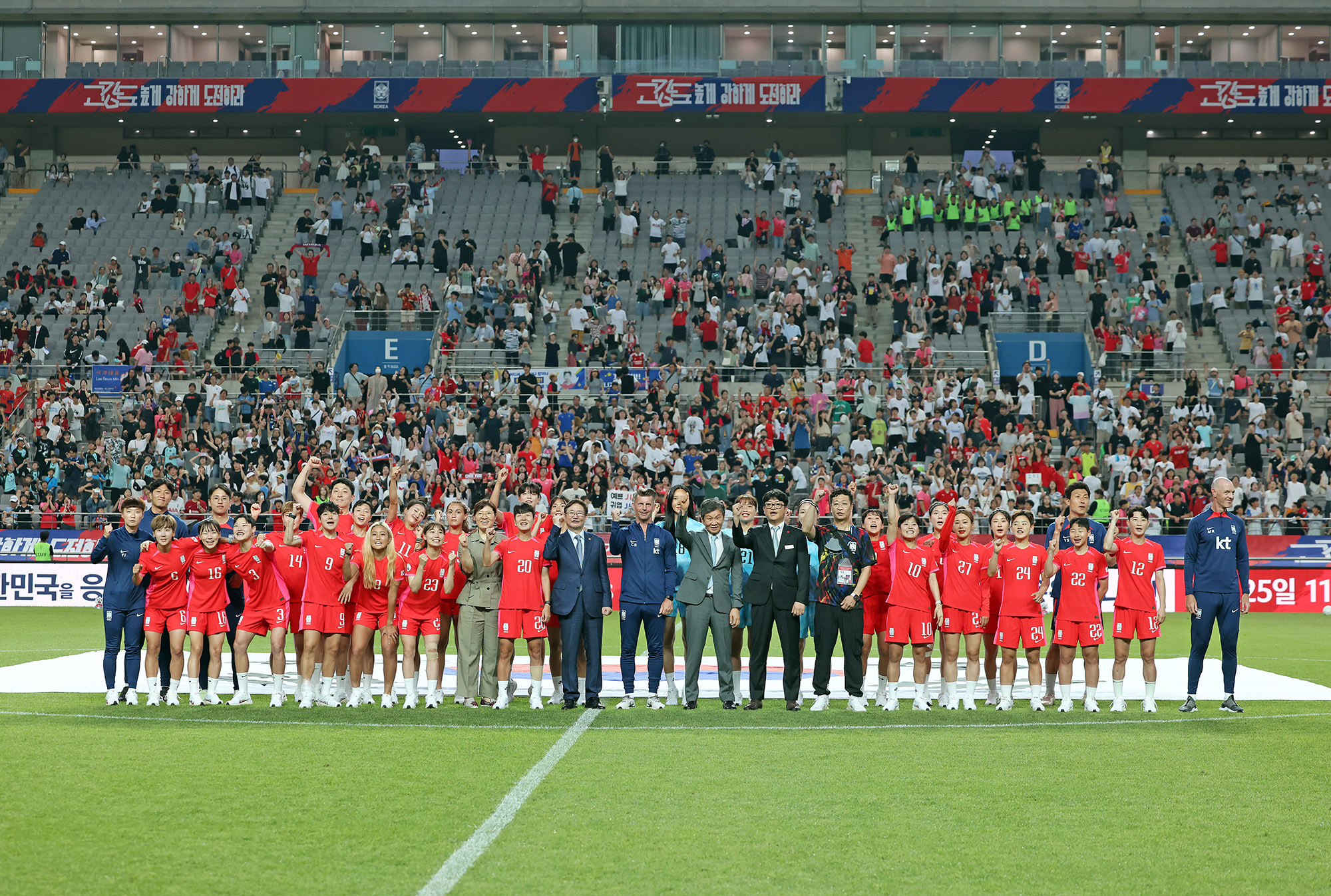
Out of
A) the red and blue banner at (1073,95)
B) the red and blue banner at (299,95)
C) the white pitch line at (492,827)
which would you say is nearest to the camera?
the white pitch line at (492,827)

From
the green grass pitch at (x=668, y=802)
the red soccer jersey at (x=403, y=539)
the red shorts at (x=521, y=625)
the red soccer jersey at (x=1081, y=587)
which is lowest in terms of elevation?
the green grass pitch at (x=668, y=802)

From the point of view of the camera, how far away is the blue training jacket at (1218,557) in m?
12.5

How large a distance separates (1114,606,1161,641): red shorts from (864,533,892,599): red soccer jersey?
7.36ft

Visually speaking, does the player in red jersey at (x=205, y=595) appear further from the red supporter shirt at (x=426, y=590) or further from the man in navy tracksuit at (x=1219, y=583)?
the man in navy tracksuit at (x=1219, y=583)

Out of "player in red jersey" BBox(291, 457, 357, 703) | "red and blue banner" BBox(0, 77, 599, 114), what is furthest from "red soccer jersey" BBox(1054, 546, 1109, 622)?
"red and blue banner" BBox(0, 77, 599, 114)

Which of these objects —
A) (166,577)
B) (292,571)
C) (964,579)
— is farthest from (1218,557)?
(166,577)

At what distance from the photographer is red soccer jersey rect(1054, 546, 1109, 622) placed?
1298cm

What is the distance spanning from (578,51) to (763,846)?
40744mm

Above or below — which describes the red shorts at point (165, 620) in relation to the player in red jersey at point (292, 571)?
below

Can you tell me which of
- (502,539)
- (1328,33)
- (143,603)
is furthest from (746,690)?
(1328,33)

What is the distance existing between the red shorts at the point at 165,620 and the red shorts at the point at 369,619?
1.64 m

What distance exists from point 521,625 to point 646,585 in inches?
50.2

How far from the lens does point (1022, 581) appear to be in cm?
1301

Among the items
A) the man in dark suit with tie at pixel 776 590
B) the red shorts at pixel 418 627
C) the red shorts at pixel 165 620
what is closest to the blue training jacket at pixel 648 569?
the man in dark suit with tie at pixel 776 590
